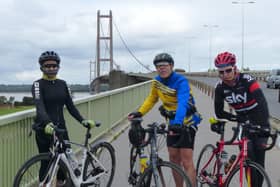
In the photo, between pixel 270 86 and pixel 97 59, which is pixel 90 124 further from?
pixel 97 59

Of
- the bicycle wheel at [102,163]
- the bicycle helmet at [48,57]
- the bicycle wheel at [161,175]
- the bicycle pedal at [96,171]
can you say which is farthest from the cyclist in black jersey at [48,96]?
the bicycle wheel at [161,175]

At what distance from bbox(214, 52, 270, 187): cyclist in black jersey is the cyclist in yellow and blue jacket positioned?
386mm

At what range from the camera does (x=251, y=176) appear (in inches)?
199

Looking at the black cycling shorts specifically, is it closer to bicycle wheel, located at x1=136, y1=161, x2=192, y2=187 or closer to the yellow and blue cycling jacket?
the yellow and blue cycling jacket

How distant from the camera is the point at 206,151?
19.7 feet

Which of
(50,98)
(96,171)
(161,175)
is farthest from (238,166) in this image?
(50,98)

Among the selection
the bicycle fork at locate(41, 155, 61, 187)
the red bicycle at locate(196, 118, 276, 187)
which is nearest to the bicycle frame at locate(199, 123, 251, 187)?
the red bicycle at locate(196, 118, 276, 187)

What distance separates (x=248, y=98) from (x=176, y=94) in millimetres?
737

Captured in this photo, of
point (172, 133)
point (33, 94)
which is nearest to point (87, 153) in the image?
point (33, 94)

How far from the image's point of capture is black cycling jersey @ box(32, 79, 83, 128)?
5.30 m

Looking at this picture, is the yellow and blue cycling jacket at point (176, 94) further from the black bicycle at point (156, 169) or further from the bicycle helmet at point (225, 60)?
the bicycle helmet at point (225, 60)

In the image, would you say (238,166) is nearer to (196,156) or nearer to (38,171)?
(38,171)

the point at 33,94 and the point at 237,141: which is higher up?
the point at 33,94

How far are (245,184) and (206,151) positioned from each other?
903 mm
